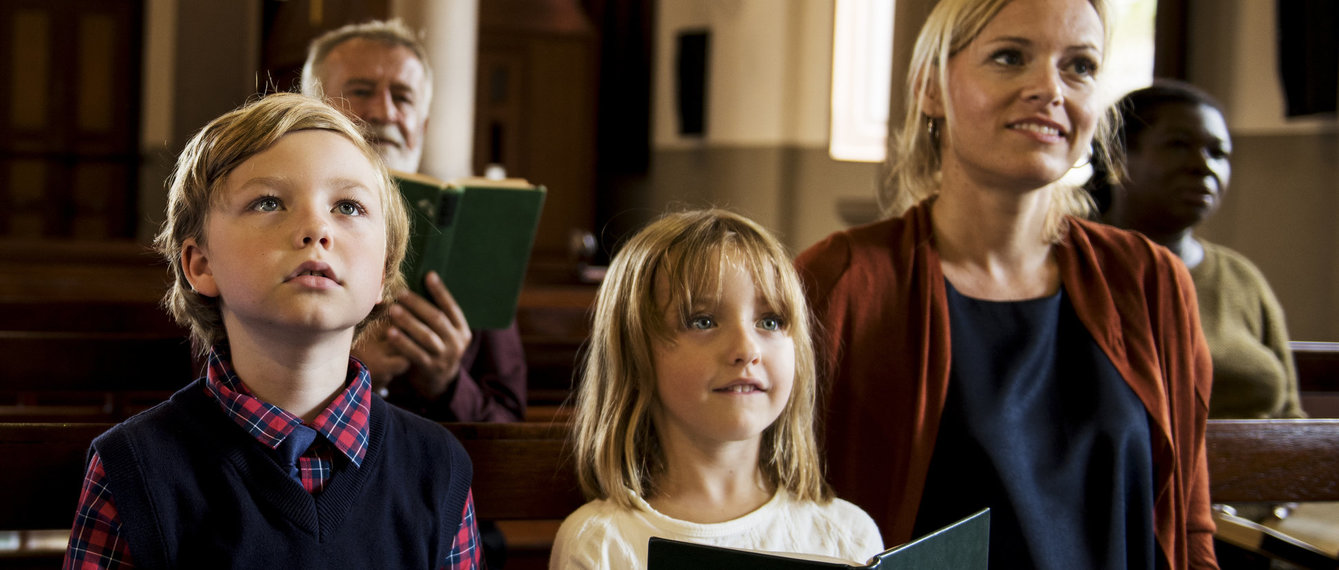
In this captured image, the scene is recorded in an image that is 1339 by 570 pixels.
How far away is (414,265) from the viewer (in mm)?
1972

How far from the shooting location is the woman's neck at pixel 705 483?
59.2 inches

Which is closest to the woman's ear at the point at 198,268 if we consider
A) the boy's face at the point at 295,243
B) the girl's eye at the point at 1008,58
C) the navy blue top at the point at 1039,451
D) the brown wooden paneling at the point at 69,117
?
the boy's face at the point at 295,243

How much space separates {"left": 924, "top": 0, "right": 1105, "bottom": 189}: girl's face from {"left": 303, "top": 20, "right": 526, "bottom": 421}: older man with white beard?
93 cm

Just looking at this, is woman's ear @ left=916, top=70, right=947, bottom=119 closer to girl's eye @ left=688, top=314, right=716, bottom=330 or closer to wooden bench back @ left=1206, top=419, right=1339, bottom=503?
girl's eye @ left=688, top=314, right=716, bottom=330

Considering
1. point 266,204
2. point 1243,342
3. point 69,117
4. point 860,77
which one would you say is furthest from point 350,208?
point 69,117

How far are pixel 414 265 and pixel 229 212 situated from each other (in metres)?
0.72

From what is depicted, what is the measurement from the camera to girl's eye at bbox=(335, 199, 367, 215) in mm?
1291

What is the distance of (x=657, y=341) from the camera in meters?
1.50

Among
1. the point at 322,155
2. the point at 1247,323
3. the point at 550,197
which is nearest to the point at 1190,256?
the point at 1247,323

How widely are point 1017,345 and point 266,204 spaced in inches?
43.7

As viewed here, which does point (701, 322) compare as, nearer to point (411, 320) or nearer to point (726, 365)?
point (726, 365)

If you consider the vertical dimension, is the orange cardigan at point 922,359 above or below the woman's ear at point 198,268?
below

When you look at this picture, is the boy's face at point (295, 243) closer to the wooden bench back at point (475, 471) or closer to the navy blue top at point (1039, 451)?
the wooden bench back at point (475, 471)

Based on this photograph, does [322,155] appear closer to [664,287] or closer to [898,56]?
[664,287]
